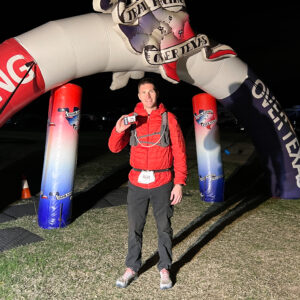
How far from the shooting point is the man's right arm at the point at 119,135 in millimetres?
3249

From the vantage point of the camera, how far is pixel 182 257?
436cm

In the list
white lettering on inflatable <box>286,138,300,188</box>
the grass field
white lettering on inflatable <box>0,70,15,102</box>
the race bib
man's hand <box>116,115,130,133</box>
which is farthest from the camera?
white lettering on inflatable <box>286,138,300,188</box>

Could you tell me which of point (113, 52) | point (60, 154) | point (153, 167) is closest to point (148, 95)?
point (153, 167)

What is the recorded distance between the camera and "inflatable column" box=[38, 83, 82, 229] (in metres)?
5.12

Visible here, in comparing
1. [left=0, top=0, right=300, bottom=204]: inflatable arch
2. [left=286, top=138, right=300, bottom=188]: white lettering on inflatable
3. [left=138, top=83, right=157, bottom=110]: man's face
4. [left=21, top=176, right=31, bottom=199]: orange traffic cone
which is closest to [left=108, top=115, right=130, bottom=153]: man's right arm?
[left=138, top=83, right=157, bottom=110]: man's face

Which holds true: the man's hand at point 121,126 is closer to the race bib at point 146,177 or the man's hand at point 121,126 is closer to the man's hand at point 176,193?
the race bib at point 146,177

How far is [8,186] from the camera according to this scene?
8.09m

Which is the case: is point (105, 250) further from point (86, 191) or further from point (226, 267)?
point (86, 191)

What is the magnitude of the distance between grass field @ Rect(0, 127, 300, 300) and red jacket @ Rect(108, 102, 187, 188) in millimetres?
1111

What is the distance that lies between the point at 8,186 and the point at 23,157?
4.80 metres

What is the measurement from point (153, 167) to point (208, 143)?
342 cm

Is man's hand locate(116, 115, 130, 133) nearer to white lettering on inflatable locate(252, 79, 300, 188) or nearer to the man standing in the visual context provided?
the man standing

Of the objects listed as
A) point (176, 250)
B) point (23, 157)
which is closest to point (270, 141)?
point (176, 250)

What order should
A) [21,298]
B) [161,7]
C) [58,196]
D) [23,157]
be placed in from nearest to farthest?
[21,298], [161,7], [58,196], [23,157]
